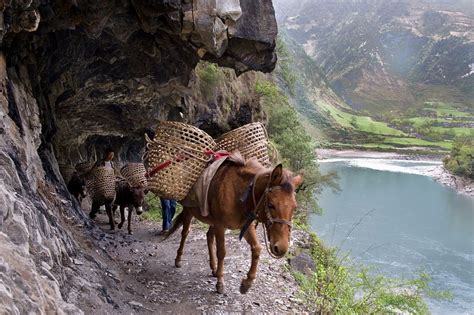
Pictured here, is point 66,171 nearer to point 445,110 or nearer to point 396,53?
point 445,110

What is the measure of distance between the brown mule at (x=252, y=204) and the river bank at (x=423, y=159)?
1664 inches

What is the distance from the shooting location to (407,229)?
83.7ft

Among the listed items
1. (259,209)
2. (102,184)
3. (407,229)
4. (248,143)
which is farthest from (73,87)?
(407,229)

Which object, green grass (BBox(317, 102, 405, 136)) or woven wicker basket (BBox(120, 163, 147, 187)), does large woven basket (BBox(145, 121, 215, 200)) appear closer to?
woven wicker basket (BBox(120, 163, 147, 187))

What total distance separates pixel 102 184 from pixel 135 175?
2.37ft

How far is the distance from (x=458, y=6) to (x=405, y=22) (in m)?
37.4

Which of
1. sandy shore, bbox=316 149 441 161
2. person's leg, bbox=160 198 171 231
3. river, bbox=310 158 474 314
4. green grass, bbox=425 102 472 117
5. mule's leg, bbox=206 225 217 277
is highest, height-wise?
mule's leg, bbox=206 225 217 277

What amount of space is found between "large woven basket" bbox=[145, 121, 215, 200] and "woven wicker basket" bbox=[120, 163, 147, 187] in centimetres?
345

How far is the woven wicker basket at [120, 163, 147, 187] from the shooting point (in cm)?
887

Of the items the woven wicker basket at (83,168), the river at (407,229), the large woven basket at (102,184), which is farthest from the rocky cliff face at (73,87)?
the river at (407,229)

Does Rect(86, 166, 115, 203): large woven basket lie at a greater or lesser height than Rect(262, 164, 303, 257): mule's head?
lesser

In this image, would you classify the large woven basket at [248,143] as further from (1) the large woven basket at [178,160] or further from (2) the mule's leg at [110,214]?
(2) the mule's leg at [110,214]

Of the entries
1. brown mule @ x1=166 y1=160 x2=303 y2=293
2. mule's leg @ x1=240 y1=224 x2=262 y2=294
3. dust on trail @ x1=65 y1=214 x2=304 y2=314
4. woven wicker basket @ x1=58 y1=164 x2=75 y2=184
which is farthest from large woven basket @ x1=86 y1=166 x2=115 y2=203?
mule's leg @ x1=240 y1=224 x2=262 y2=294

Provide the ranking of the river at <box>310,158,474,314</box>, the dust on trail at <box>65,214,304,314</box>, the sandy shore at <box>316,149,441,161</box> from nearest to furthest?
the dust on trail at <box>65,214,304,314</box>, the river at <box>310,158,474,314</box>, the sandy shore at <box>316,149,441,161</box>
